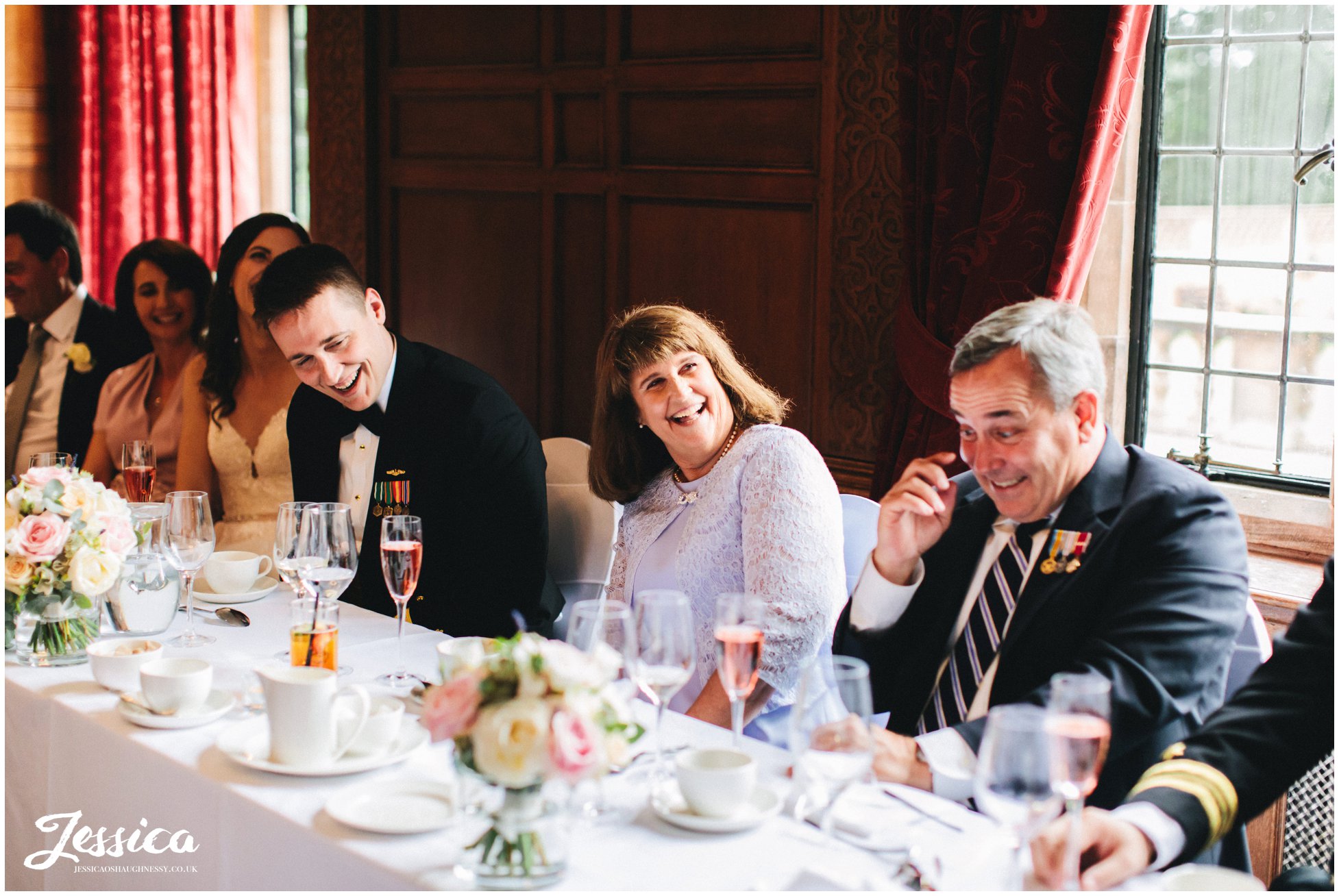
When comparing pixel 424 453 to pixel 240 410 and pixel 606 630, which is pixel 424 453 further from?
pixel 606 630

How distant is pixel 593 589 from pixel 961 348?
1.14 m

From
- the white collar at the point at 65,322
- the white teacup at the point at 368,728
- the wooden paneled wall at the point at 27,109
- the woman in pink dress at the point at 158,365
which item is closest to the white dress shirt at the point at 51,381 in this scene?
the white collar at the point at 65,322

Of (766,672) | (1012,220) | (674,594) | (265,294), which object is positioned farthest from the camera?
(1012,220)

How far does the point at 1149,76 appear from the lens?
2.99 meters

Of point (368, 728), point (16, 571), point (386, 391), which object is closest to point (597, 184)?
point (386, 391)

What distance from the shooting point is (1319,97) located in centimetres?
279

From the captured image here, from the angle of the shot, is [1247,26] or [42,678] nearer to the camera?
[42,678]

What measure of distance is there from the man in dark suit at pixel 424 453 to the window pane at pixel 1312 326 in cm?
170

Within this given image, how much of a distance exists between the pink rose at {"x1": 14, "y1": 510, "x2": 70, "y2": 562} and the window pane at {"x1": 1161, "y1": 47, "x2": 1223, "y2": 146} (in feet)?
8.13

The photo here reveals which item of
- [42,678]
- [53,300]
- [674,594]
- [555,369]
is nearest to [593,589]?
[42,678]

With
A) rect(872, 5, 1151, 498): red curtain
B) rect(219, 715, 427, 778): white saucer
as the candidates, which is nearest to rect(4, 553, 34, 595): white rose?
rect(219, 715, 427, 778): white saucer

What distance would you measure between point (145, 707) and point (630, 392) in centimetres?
101

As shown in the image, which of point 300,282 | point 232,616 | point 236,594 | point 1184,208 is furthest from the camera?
point 1184,208

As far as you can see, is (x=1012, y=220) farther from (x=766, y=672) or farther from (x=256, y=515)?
(x=256, y=515)
